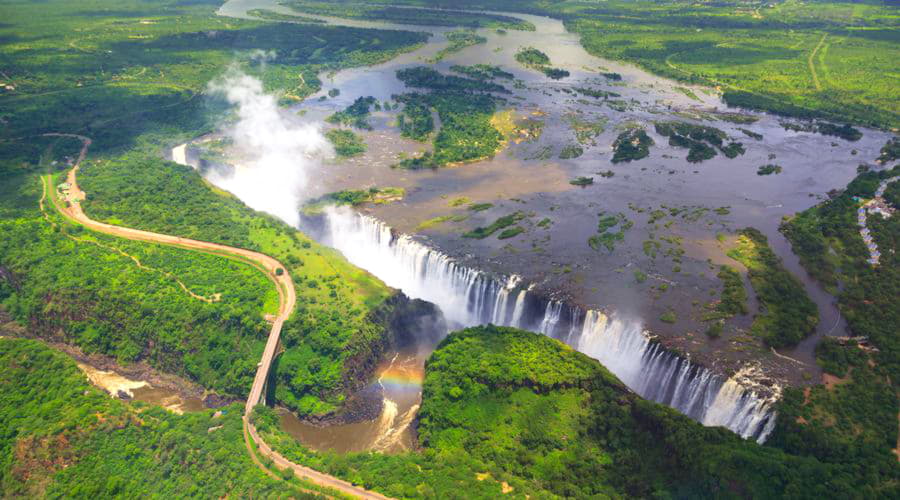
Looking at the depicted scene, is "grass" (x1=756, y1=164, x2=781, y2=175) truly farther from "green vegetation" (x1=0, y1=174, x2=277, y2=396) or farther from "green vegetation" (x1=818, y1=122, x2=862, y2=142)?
"green vegetation" (x1=0, y1=174, x2=277, y2=396)

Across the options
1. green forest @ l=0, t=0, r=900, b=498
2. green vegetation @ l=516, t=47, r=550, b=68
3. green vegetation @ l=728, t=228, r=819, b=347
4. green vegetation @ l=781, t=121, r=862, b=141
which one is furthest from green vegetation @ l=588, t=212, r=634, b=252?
green vegetation @ l=516, t=47, r=550, b=68

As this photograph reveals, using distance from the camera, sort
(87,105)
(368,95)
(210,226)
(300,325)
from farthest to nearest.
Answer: (368,95) → (87,105) → (210,226) → (300,325)

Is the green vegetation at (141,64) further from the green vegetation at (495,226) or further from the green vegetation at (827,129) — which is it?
the green vegetation at (827,129)

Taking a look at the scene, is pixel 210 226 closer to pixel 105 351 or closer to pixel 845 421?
pixel 105 351

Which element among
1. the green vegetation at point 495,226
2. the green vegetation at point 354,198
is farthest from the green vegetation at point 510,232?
the green vegetation at point 354,198

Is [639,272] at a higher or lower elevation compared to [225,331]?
higher

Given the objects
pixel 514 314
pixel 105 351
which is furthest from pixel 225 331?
pixel 514 314

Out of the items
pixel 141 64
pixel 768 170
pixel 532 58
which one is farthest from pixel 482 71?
pixel 141 64
